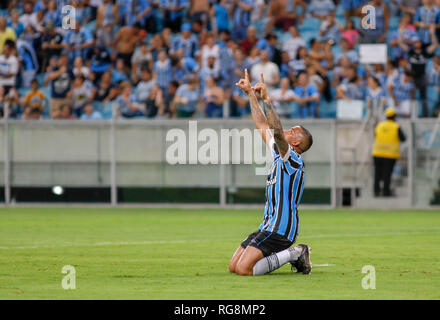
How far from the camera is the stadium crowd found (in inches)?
905

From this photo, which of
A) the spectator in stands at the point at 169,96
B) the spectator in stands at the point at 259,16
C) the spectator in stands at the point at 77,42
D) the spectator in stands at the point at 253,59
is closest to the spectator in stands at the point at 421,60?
the spectator in stands at the point at 253,59

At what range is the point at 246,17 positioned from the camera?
1003 inches

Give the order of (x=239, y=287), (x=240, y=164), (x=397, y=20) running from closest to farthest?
(x=239, y=287) → (x=240, y=164) → (x=397, y=20)

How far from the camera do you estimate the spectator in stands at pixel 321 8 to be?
25.0 m

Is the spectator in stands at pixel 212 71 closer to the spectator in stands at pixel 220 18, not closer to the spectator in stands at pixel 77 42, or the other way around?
the spectator in stands at pixel 220 18

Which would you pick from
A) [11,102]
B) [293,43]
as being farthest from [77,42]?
[293,43]

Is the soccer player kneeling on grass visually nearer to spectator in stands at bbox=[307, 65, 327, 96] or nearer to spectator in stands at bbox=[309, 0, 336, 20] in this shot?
spectator in stands at bbox=[307, 65, 327, 96]

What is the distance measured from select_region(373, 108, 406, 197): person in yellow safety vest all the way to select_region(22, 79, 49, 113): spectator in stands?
802 cm

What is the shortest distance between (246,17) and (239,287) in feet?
56.2

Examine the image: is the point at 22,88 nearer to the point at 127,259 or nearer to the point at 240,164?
the point at 240,164

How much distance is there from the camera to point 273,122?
981 cm

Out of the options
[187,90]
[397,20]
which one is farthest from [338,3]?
[187,90]

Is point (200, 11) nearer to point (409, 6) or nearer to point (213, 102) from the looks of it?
point (213, 102)

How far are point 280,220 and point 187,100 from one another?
1310 cm
